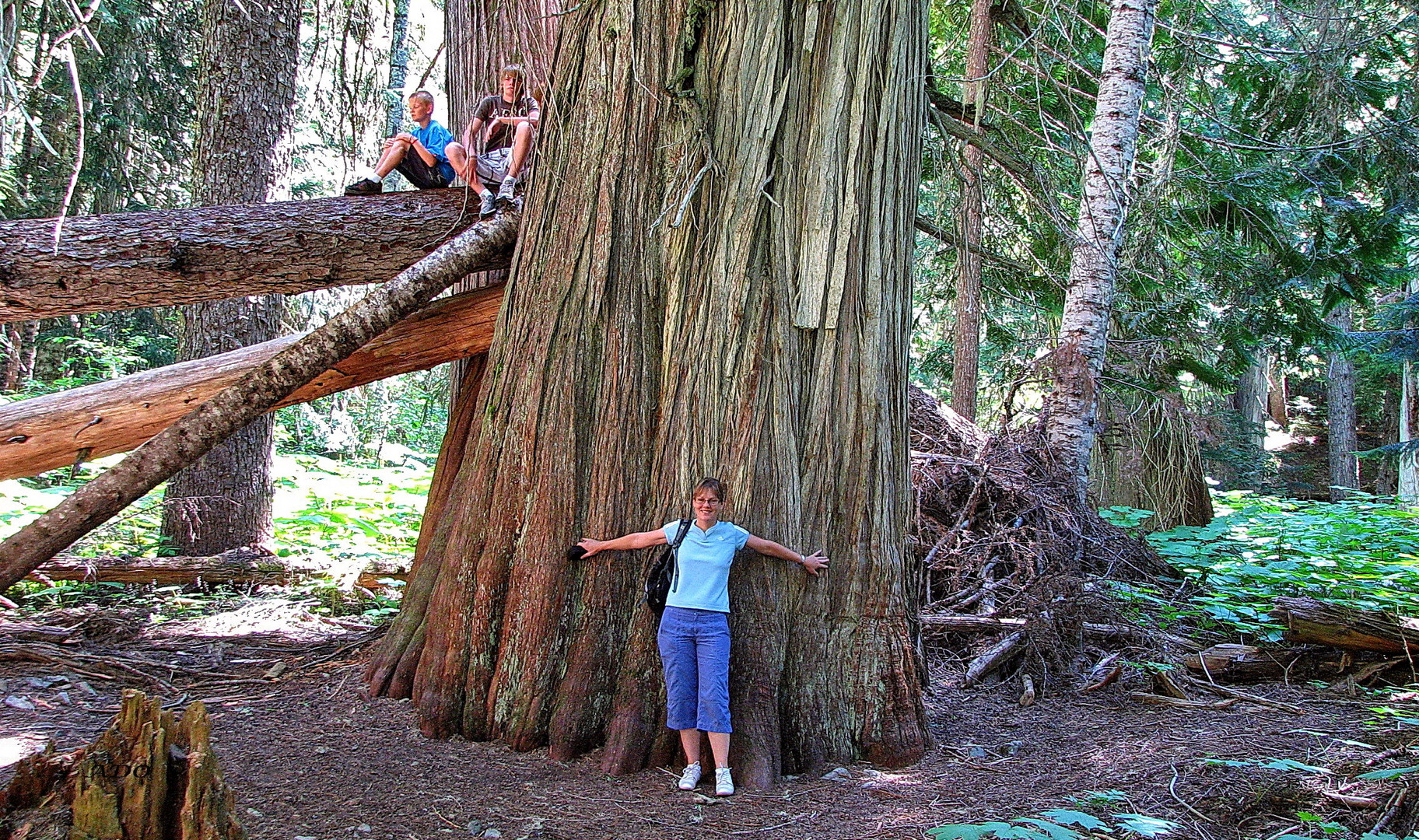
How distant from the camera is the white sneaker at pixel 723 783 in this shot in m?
3.80

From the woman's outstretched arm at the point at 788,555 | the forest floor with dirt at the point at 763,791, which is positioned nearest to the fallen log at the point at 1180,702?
the forest floor with dirt at the point at 763,791

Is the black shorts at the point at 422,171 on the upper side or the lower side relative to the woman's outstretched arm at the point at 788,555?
upper

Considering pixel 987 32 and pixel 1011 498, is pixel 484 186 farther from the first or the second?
pixel 987 32

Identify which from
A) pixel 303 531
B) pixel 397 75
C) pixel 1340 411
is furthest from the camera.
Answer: pixel 1340 411

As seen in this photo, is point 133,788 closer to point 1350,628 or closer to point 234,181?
point 1350,628

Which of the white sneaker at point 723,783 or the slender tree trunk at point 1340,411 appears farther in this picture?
the slender tree trunk at point 1340,411

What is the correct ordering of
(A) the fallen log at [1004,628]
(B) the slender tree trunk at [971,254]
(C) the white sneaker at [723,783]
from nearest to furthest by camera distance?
1. (C) the white sneaker at [723,783]
2. (A) the fallen log at [1004,628]
3. (B) the slender tree trunk at [971,254]

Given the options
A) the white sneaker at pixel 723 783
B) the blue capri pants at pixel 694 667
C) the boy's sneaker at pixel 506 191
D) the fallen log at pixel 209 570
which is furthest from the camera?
the fallen log at pixel 209 570

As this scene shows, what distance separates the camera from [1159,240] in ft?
29.1

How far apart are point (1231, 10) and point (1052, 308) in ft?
22.6

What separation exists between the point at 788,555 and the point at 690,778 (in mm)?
1032

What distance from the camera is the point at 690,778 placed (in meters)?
3.85

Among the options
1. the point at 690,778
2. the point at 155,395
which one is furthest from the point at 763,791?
the point at 155,395

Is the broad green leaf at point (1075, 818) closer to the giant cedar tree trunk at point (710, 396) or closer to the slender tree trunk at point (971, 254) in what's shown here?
the giant cedar tree trunk at point (710, 396)
